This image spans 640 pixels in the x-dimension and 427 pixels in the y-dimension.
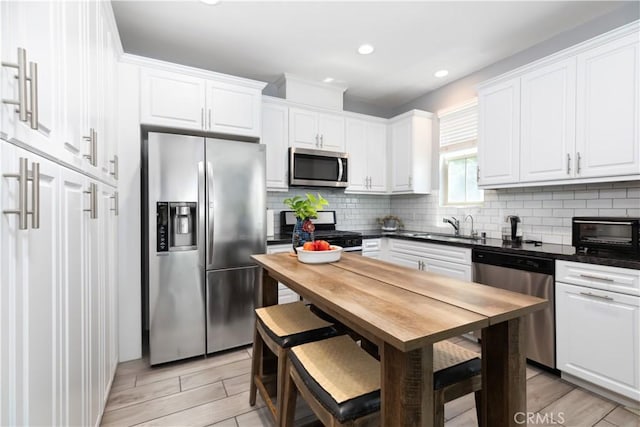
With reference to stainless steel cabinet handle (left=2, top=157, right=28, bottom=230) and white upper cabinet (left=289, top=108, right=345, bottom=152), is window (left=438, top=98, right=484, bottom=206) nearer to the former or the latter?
white upper cabinet (left=289, top=108, right=345, bottom=152)

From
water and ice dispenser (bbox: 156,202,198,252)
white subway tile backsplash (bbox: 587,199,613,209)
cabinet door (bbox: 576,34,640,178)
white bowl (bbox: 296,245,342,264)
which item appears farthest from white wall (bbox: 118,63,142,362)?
white subway tile backsplash (bbox: 587,199,613,209)

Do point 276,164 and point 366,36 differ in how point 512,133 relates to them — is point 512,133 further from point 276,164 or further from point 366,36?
point 276,164

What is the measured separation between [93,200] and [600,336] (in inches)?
121

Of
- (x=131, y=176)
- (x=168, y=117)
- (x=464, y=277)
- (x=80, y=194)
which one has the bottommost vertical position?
(x=464, y=277)

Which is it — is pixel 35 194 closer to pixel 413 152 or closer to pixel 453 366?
pixel 453 366

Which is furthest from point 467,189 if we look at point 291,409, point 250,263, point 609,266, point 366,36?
point 291,409

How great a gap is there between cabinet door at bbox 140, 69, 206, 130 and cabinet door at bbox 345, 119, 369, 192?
1.87 m

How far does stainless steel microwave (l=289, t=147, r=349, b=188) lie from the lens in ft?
11.4

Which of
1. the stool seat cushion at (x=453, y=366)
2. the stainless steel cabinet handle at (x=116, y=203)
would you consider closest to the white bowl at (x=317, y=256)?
the stool seat cushion at (x=453, y=366)

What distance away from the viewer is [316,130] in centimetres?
366

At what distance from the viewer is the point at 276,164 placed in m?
3.42

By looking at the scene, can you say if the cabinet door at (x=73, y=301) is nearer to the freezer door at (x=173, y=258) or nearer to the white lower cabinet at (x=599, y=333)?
the freezer door at (x=173, y=258)

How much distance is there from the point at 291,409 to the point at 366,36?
2914 mm

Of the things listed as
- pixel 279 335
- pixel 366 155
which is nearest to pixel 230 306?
pixel 279 335
